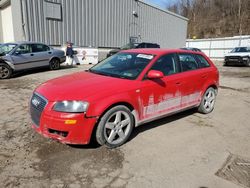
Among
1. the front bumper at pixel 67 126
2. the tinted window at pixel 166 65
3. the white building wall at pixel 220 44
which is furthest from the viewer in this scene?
the white building wall at pixel 220 44

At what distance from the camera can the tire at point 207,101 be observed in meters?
5.61

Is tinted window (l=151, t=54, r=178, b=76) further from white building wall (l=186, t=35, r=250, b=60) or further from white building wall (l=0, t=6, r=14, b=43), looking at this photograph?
white building wall (l=186, t=35, r=250, b=60)

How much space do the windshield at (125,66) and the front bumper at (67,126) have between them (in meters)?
1.20

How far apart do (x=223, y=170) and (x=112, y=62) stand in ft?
9.45

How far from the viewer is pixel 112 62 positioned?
4930 millimetres

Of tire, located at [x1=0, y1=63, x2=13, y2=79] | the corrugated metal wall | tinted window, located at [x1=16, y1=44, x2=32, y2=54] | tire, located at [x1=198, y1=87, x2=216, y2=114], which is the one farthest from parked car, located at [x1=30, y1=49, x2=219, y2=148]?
the corrugated metal wall

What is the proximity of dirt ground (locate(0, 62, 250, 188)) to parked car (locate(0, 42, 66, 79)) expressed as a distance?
5896 millimetres

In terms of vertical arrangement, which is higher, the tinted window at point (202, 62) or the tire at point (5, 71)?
the tinted window at point (202, 62)

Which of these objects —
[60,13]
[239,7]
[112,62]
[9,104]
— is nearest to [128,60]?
[112,62]

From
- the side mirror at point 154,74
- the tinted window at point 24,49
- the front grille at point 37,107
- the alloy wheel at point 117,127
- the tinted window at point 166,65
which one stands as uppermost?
the tinted window at point 24,49

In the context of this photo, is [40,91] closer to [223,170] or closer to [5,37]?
[223,170]

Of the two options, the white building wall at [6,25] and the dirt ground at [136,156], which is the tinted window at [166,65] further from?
the white building wall at [6,25]

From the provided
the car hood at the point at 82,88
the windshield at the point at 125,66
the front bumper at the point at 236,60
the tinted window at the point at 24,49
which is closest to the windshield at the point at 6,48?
the tinted window at the point at 24,49

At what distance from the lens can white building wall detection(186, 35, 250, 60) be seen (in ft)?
88.4
